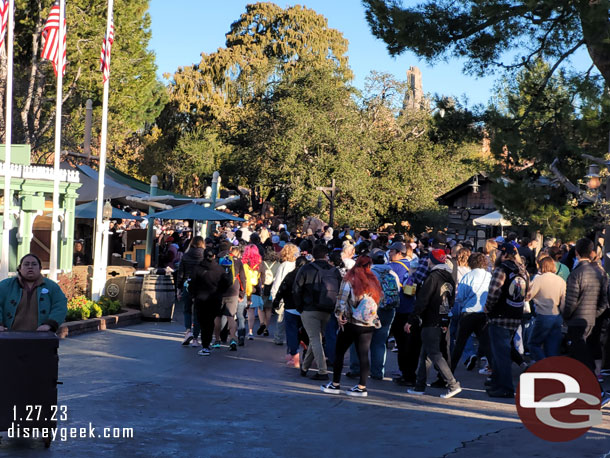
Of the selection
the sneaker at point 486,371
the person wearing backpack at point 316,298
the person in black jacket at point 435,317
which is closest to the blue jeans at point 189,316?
the person wearing backpack at point 316,298

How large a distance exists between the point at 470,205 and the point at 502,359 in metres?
29.9

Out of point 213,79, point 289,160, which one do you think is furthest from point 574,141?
point 213,79

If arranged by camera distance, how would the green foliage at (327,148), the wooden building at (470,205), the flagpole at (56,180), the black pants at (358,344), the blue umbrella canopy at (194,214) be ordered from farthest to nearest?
the green foliage at (327,148) < the wooden building at (470,205) < the blue umbrella canopy at (194,214) < the flagpole at (56,180) < the black pants at (358,344)

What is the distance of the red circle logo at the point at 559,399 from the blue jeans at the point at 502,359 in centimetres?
18

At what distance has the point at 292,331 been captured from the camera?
12.8m

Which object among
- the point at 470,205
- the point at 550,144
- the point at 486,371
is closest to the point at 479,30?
the point at 550,144

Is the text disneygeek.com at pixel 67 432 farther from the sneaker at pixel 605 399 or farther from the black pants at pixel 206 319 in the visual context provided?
the sneaker at pixel 605 399

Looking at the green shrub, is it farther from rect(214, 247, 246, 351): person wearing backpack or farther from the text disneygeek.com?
the text disneygeek.com

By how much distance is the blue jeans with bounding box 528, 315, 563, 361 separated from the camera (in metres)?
11.4

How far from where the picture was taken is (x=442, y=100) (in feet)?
67.7

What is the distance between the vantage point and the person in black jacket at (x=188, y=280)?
14.4 meters

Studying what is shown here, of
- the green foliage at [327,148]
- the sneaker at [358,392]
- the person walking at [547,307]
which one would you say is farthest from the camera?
the green foliage at [327,148]

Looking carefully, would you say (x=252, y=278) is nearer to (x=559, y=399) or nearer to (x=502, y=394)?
(x=502, y=394)

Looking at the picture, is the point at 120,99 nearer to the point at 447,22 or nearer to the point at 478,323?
the point at 447,22
